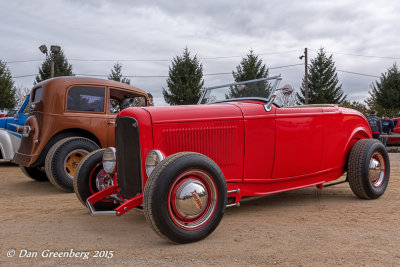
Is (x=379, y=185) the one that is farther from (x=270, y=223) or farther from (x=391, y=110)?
Answer: (x=391, y=110)

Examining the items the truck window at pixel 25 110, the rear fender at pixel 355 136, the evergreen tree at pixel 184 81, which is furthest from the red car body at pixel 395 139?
the evergreen tree at pixel 184 81

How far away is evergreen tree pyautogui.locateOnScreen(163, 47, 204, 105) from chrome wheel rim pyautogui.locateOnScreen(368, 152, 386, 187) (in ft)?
90.5

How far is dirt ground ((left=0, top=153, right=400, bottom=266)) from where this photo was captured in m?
2.71

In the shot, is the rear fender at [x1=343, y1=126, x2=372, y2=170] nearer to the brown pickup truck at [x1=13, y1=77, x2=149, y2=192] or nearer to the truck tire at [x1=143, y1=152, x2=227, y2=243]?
the truck tire at [x1=143, y1=152, x2=227, y2=243]

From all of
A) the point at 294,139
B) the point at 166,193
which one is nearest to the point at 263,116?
the point at 294,139

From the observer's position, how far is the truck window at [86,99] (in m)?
6.31

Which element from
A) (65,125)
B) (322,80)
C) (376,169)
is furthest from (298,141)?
(322,80)

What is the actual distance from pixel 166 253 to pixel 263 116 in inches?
74.7

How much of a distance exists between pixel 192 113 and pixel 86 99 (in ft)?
11.2

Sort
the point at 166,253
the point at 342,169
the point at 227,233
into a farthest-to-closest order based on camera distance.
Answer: the point at 342,169 → the point at 227,233 → the point at 166,253

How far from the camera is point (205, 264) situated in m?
2.62

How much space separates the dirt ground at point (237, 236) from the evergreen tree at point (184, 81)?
2810cm

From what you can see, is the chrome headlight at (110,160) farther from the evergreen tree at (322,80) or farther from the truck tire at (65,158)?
the evergreen tree at (322,80)

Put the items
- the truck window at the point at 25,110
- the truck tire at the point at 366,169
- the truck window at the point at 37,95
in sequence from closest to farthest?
the truck tire at the point at 366,169
the truck window at the point at 37,95
the truck window at the point at 25,110
